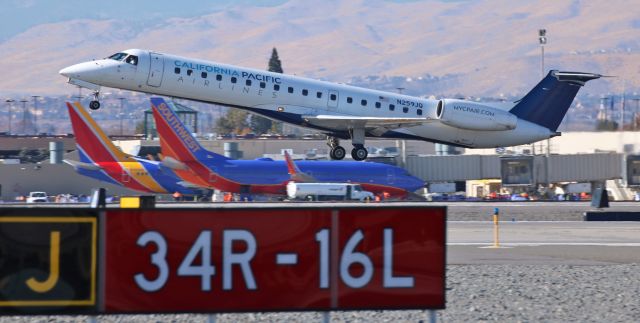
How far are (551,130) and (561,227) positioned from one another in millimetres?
11988

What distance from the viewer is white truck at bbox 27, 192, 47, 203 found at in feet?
180

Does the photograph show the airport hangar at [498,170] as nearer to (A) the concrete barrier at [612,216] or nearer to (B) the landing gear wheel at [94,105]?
(A) the concrete barrier at [612,216]

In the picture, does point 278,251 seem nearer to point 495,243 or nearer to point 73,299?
point 73,299

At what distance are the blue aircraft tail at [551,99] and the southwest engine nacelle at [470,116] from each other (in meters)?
2.20

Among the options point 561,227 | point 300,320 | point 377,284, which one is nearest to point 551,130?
point 561,227

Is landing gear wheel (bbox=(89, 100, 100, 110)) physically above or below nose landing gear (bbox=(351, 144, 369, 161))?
above

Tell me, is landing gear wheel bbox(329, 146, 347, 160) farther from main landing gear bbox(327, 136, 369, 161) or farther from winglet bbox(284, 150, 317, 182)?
winglet bbox(284, 150, 317, 182)

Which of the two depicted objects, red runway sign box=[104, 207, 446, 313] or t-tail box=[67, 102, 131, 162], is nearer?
red runway sign box=[104, 207, 446, 313]

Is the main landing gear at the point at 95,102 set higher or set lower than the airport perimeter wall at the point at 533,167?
higher

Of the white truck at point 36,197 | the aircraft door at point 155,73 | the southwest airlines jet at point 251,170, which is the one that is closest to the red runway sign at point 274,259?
the aircraft door at point 155,73

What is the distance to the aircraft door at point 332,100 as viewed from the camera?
40.4 meters

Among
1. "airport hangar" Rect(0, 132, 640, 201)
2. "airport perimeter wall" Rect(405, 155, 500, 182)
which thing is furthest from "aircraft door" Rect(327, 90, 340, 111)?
"airport perimeter wall" Rect(405, 155, 500, 182)

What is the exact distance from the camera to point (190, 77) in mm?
37188

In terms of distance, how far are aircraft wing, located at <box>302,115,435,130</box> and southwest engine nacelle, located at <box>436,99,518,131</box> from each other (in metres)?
0.70
